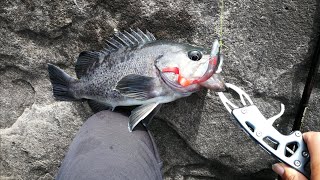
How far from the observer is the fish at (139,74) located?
1.40 metres

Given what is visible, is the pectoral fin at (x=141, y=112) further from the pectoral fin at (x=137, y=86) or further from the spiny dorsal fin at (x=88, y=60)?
the spiny dorsal fin at (x=88, y=60)

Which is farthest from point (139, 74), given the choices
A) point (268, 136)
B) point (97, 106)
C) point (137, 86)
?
point (268, 136)

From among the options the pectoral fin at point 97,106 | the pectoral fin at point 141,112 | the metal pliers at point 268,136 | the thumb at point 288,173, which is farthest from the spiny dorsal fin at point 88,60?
the thumb at point 288,173

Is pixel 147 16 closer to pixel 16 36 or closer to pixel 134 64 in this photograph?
pixel 134 64

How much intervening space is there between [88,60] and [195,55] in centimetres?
49

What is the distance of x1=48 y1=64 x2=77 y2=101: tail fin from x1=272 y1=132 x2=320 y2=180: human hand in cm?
90

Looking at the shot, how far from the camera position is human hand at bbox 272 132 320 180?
1.29 meters

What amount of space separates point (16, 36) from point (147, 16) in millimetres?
608

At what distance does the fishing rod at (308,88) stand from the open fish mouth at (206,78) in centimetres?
38

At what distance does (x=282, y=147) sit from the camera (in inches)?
56.8

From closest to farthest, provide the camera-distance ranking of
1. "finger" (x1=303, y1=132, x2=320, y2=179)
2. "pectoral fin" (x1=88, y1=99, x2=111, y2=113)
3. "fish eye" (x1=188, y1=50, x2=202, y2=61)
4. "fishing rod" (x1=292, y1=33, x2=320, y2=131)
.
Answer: "finger" (x1=303, y1=132, x2=320, y2=179)
"fish eye" (x1=188, y1=50, x2=202, y2=61)
"fishing rod" (x1=292, y1=33, x2=320, y2=131)
"pectoral fin" (x1=88, y1=99, x2=111, y2=113)

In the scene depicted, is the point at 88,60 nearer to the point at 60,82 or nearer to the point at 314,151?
the point at 60,82

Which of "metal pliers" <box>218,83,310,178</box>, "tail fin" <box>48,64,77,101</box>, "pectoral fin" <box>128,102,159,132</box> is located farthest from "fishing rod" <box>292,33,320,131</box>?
"tail fin" <box>48,64,77,101</box>

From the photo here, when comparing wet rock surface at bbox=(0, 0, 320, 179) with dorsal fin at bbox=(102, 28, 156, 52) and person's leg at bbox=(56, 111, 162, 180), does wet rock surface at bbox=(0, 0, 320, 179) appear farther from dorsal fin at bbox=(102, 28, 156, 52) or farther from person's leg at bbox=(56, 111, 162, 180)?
person's leg at bbox=(56, 111, 162, 180)
